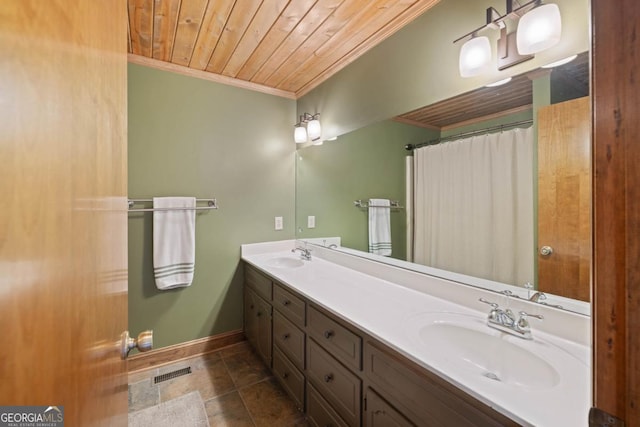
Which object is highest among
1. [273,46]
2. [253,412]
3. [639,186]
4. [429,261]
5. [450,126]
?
[273,46]

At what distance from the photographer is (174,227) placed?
210 cm

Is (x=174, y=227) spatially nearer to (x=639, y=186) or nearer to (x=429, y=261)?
(x=429, y=261)

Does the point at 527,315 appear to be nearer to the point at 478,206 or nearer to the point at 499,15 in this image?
the point at 478,206

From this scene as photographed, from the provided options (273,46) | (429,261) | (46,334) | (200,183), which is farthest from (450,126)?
(200,183)

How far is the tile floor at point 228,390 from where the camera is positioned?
161 cm

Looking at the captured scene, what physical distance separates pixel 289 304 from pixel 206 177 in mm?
1379

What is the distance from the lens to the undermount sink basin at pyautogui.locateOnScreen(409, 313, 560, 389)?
84cm

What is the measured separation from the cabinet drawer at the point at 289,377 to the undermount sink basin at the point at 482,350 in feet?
2.78

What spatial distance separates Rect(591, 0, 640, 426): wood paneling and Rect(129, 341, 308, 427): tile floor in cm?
167

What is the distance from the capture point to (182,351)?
2.20 meters

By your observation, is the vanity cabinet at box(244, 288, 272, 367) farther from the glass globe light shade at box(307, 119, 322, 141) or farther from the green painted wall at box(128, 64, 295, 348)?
the glass globe light shade at box(307, 119, 322, 141)

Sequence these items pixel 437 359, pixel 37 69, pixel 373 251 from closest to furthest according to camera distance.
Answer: pixel 37 69, pixel 437 359, pixel 373 251

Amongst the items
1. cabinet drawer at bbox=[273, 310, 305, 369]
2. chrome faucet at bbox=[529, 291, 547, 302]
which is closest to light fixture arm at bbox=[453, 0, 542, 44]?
chrome faucet at bbox=[529, 291, 547, 302]

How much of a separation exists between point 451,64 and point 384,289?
4.09ft
